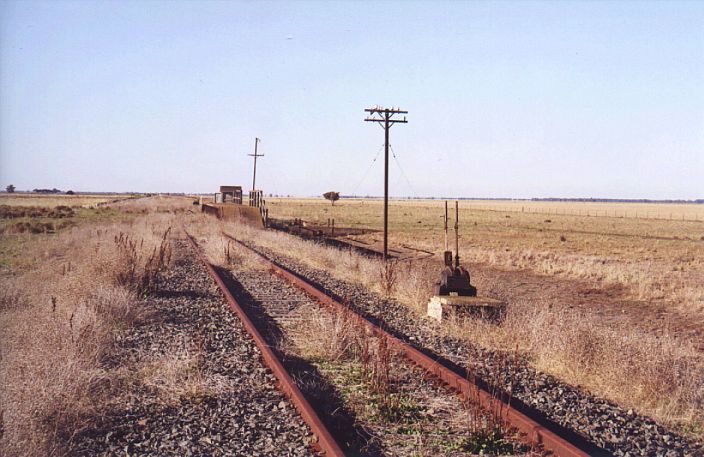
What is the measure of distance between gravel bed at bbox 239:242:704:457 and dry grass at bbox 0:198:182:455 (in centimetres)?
393

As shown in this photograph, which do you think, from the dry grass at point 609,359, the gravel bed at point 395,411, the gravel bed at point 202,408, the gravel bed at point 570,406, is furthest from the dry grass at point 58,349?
the dry grass at point 609,359

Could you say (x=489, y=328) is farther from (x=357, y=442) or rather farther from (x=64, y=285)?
(x=64, y=285)

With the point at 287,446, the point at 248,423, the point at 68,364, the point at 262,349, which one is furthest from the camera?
the point at 262,349

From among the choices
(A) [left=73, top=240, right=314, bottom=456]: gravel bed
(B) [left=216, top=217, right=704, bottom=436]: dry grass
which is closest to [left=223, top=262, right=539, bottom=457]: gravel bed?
(A) [left=73, top=240, right=314, bottom=456]: gravel bed

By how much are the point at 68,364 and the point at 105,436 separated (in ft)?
3.53

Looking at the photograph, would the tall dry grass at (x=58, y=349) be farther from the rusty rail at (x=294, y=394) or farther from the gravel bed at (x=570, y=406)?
the gravel bed at (x=570, y=406)

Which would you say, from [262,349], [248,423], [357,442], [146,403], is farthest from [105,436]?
[262,349]

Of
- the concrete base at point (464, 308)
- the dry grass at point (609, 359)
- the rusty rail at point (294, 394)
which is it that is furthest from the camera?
the concrete base at point (464, 308)

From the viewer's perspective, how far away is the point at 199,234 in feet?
101

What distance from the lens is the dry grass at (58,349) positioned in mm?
4652

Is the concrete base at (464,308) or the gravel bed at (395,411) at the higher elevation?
the concrete base at (464,308)

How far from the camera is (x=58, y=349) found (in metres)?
6.55

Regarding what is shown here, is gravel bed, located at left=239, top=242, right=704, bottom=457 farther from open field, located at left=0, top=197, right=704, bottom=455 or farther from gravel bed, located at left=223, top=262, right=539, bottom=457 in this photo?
gravel bed, located at left=223, top=262, right=539, bottom=457

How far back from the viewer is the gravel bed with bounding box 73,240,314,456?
4645 mm
